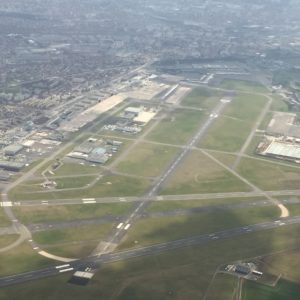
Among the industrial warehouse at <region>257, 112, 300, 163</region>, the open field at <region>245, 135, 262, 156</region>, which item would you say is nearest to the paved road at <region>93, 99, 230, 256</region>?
the open field at <region>245, 135, 262, 156</region>

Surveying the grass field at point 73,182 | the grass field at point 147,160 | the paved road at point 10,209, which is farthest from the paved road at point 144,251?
the grass field at point 147,160

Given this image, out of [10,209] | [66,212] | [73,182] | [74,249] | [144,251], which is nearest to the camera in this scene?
[144,251]

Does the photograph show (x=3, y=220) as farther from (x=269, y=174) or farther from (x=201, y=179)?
(x=269, y=174)

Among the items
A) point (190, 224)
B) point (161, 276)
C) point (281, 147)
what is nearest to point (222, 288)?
point (161, 276)

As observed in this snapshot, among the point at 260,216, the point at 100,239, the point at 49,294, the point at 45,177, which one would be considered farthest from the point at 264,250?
the point at 45,177

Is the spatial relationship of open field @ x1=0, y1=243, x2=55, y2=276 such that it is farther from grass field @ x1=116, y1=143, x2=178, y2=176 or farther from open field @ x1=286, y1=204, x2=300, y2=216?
open field @ x1=286, y1=204, x2=300, y2=216

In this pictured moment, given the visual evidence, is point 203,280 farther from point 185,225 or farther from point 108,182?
point 108,182
